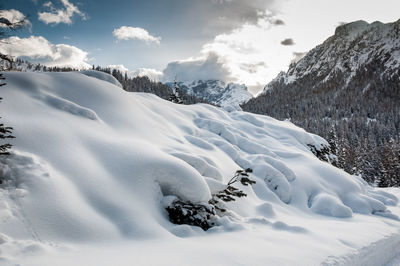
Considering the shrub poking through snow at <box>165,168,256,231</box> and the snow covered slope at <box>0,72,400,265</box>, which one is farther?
the shrub poking through snow at <box>165,168,256,231</box>

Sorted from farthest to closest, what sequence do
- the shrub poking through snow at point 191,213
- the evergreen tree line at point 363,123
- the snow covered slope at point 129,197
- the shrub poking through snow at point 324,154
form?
the evergreen tree line at point 363,123 < the shrub poking through snow at point 324,154 < the shrub poking through snow at point 191,213 < the snow covered slope at point 129,197

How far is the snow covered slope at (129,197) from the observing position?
3.82 metres

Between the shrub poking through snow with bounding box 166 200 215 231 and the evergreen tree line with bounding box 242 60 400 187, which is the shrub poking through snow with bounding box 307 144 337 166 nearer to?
the shrub poking through snow with bounding box 166 200 215 231

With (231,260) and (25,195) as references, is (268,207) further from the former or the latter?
(25,195)

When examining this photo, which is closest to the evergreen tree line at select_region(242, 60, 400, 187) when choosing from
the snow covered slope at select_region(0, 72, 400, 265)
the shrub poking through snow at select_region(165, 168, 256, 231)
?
the snow covered slope at select_region(0, 72, 400, 265)

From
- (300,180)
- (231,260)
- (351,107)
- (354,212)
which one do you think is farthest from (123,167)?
(351,107)

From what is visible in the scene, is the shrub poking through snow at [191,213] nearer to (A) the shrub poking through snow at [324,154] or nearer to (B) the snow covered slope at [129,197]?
(B) the snow covered slope at [129,197]

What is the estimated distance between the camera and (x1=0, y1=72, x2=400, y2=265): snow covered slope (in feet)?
12.5

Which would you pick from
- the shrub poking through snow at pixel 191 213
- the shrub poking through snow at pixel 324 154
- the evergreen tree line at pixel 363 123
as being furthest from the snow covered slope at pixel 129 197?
the evergreen tree line at pixel 363 123

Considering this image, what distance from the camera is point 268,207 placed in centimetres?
770

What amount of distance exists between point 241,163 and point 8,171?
8.49m

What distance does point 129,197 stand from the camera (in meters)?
5.13

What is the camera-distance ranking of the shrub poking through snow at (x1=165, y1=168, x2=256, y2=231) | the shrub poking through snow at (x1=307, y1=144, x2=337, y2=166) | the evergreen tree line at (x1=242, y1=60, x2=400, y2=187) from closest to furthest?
1. the shrub poking through snow at (x1=165, y1=168, x2=256, y2=231)
2. the shrub poking through snow at (x1=307, y1=144, x2=337, y2=166)
3. the evergreen tree line at (x1=242, y1=60, x2=400, y2=187)

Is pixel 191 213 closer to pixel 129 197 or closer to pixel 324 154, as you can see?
pixel 129 197
